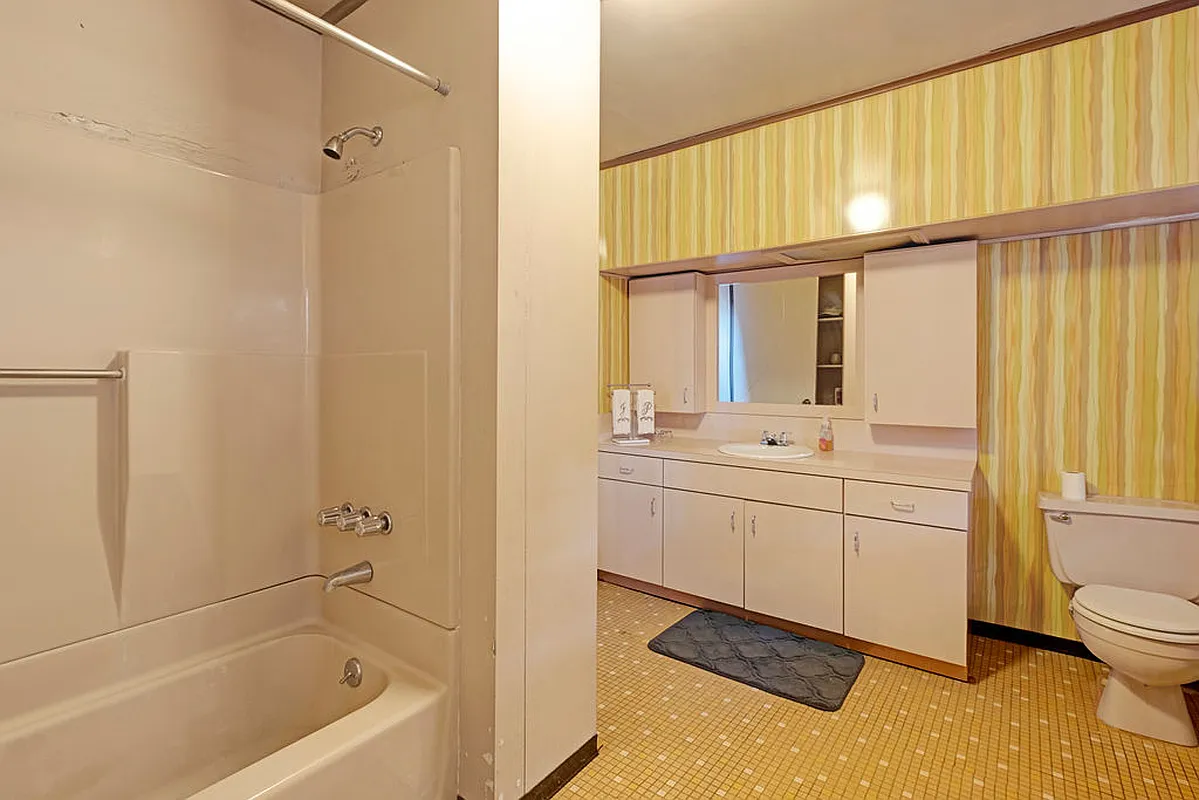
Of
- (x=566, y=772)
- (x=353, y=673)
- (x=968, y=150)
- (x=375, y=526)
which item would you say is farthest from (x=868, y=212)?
(x=353, y=673)

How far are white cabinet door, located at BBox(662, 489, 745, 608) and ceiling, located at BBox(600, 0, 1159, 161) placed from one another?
190cm

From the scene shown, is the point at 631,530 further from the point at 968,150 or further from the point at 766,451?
the point at 968,150

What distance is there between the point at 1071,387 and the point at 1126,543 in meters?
0.67

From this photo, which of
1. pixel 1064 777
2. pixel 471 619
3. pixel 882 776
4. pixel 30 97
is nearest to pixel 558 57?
pixel 30 97

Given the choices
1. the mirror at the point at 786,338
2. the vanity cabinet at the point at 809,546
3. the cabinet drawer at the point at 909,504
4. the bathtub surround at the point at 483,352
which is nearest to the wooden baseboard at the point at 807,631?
the vanity cabinet at the point at 809,546

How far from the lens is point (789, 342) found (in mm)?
3262

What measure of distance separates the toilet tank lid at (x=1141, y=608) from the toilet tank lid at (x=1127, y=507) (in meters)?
0.28

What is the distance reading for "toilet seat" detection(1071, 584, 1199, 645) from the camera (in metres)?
1.81

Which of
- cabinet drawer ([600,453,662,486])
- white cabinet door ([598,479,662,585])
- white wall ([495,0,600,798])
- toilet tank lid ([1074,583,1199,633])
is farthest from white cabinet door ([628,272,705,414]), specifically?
toilet tank lid ([1074,583,1199,633])

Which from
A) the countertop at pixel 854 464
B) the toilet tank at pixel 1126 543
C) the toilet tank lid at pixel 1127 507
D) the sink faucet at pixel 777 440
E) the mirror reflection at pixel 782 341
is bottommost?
the toilet tank at pixel 1126 543

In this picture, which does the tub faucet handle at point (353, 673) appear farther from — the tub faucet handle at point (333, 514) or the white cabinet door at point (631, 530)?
the white cabinet door at point (631, 530)

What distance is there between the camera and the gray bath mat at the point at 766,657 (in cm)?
225

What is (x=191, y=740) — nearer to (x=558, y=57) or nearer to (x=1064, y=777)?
(x=558, y=57)

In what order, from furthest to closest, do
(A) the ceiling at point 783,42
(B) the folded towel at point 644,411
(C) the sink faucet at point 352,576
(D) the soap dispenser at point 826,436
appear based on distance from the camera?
(B) the folded towel at point 644,411 < (D) the soap dispenser at point 826,436 < (A) the ceiling at point 783,42 < (C) the sink faucet at point 352,576
